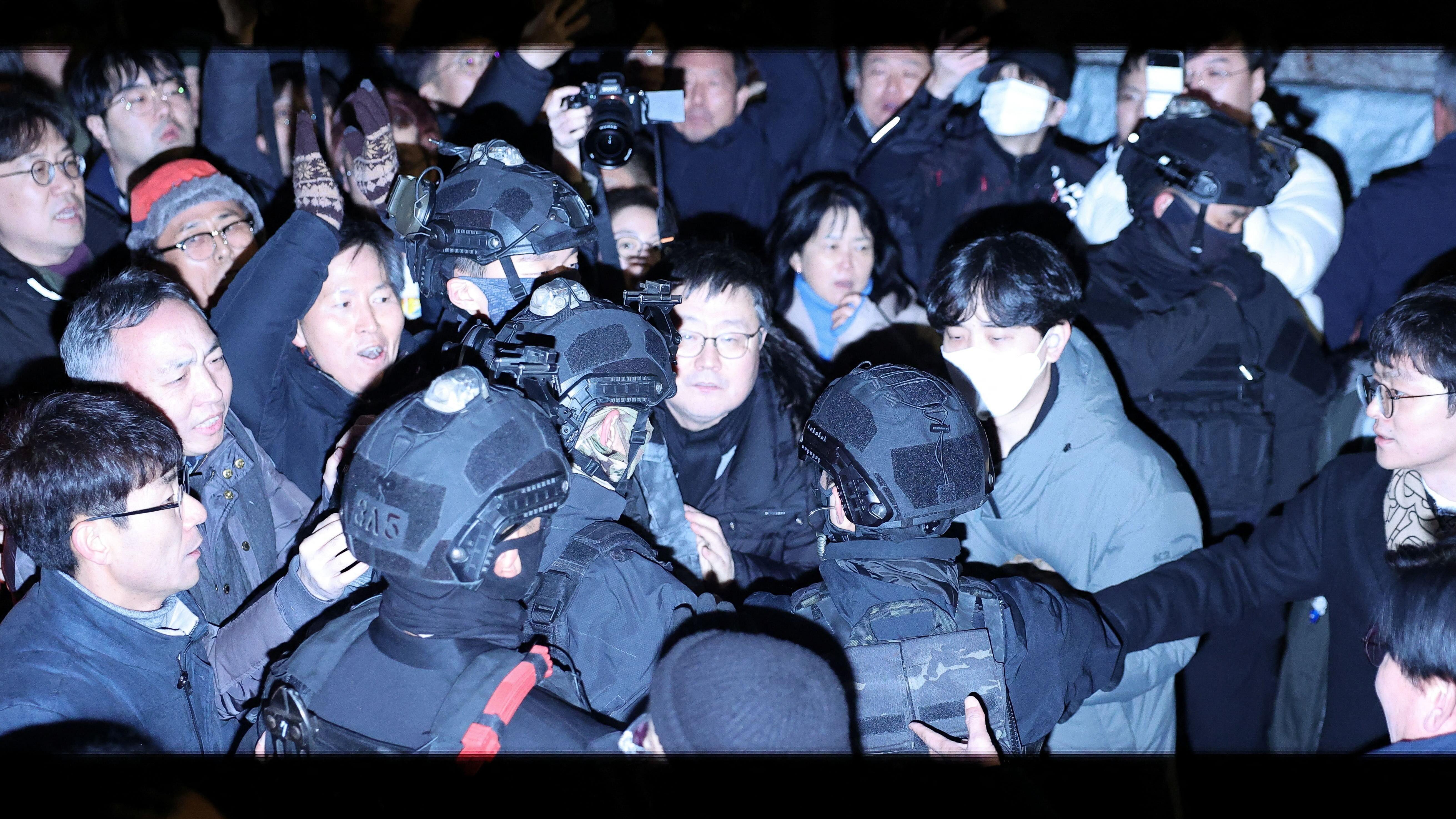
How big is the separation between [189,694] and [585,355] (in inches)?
52.0

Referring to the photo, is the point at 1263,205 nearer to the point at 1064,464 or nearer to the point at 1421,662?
the point at 1064,464

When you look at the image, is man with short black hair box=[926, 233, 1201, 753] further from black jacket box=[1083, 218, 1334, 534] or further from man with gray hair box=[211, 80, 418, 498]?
man with gray hair box=[211, 80, 418, 498]

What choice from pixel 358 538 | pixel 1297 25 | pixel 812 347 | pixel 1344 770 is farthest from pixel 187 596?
pixel 1297 25

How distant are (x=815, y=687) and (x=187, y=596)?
2.05m

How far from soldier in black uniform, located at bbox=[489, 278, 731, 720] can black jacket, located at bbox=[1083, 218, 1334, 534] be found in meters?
1.95

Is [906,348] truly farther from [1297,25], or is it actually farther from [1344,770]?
[1297,25]

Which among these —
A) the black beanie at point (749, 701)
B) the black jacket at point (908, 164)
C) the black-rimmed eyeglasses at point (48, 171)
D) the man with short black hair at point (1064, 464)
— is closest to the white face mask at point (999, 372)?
the man with short black hair at point (1064, 464)

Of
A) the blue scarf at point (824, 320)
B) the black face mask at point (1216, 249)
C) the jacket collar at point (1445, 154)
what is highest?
the jacket collar at point (1445, 154)

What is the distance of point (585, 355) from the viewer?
2.63 meters

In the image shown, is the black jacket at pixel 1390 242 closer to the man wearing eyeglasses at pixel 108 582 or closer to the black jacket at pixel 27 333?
the man wearing eyeglasses at pixel 108 582

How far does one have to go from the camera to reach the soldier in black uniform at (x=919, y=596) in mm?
2322

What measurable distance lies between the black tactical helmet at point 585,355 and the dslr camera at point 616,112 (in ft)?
3.35

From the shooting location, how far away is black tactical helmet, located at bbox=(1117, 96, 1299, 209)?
3.81 meters

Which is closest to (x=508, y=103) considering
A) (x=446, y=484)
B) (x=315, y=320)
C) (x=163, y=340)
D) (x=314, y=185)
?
(x=314, y=185)
